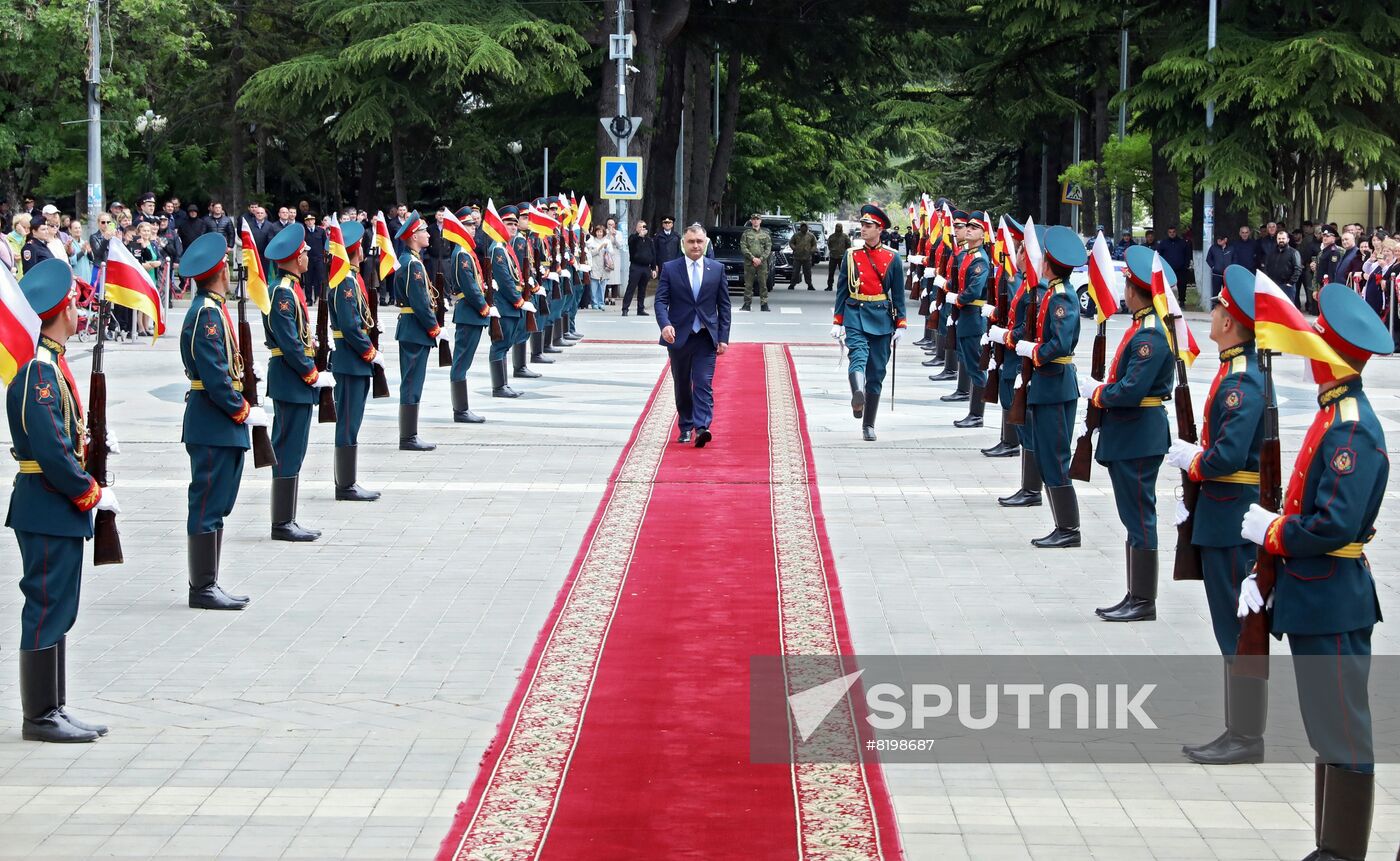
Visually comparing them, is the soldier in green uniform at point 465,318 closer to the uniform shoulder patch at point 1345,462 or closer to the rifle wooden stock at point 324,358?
the rifle wooden stock at point 324,358

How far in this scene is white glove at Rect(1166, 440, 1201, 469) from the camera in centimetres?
772

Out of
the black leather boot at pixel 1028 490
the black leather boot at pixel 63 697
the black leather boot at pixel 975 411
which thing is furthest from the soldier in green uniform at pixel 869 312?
the black leather boot at pixel 63 697

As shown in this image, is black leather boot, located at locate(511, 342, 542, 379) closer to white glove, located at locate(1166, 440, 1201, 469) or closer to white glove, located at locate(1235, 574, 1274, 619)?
white glove, located at locate(1166, 440, 1201, 469)

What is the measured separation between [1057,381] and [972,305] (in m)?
6.57

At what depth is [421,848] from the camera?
630 centimetres

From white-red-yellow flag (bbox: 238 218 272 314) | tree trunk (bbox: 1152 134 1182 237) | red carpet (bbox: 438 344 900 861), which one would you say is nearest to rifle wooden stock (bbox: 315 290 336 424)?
white-red-yellow flag (bbox: 238 218 272 314)

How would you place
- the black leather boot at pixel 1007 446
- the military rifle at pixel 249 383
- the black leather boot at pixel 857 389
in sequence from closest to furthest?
the military rifle at pixel 249 383 → the black leather boot at pixel 1007 446 → the black leather boot at pixel 857 389

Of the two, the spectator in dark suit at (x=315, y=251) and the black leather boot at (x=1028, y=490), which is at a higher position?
the spectator in dark suit at (x=315, y=251)

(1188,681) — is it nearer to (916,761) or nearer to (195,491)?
(916,761)

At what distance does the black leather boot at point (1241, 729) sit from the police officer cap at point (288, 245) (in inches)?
261

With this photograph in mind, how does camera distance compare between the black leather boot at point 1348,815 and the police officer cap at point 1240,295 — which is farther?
the police officer cap at point 1240,295

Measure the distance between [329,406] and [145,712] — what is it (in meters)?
4.60

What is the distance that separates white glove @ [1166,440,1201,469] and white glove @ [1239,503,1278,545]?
1374 mm

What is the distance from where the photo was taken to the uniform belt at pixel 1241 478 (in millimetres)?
7555
